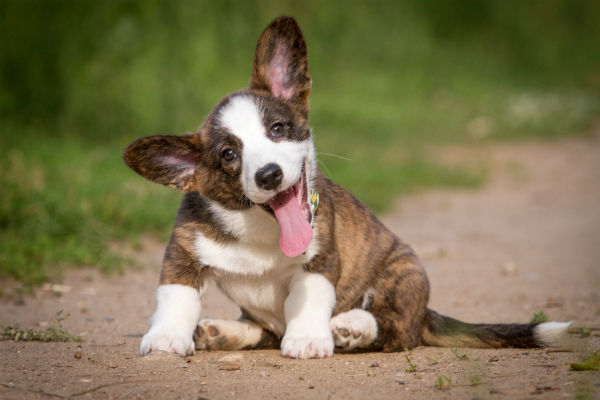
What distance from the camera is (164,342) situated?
3.28 meters

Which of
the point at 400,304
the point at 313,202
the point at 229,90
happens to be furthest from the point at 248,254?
the point at 229,90

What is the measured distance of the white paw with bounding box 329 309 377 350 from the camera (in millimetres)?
3494

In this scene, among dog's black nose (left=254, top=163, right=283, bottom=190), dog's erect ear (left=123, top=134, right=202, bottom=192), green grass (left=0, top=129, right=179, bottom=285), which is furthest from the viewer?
green grass (left=0, top=129, right=179, bottom=285)

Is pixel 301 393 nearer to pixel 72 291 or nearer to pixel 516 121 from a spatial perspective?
pixel 72 291

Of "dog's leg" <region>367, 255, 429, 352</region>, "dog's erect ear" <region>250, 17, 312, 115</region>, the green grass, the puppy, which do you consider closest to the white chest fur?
the puppy

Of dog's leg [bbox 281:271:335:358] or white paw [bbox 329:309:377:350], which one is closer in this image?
dog's leg [bbox 281:271:335:358]

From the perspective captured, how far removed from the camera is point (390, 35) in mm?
17141

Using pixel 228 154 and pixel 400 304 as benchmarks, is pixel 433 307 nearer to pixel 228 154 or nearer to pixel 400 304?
pixel 400 304

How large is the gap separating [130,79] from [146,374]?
8.02 metres

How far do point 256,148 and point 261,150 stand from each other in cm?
3

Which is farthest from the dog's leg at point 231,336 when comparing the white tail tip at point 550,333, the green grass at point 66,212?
the green grass at point 66,212

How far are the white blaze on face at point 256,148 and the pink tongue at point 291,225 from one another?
0.10 meters

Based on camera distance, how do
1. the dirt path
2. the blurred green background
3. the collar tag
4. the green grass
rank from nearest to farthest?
the dirt path < the collar tag < the green grass < the blurred green background

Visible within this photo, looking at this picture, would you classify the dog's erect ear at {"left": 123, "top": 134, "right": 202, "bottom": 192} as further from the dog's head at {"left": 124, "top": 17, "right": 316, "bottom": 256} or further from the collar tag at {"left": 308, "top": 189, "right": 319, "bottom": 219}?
the collar tag at {"left": 308, "top": 189, "right": 319, "bottom": 219}
